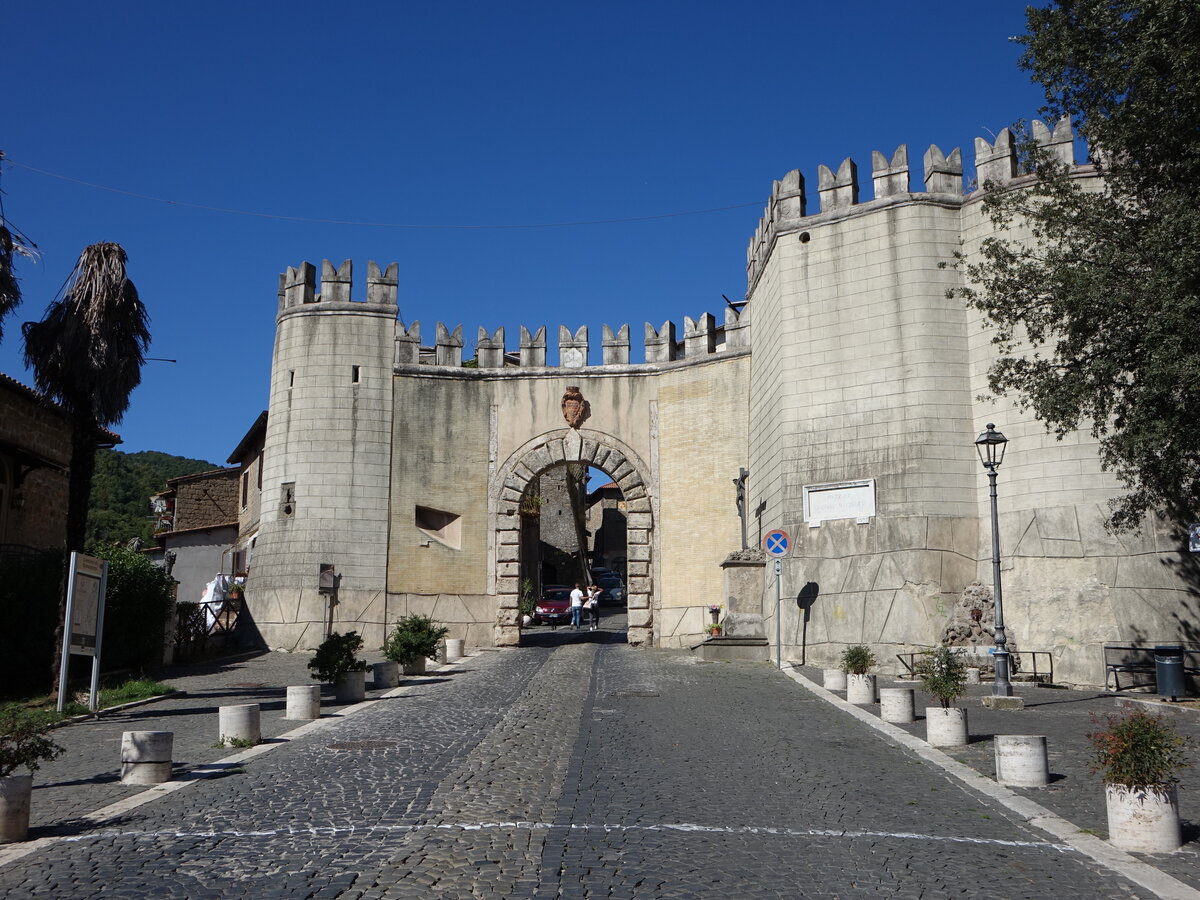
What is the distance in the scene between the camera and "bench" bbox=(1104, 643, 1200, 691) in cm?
1738

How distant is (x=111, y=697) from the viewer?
15.5 meters

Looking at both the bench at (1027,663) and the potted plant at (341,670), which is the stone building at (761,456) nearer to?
the bench at (1027,663)

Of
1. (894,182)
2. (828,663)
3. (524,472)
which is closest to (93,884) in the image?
(828,663)

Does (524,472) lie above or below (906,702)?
above

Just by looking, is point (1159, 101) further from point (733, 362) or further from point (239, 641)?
point (239, 641)

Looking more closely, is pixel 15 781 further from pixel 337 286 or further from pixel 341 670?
pixel 337 286

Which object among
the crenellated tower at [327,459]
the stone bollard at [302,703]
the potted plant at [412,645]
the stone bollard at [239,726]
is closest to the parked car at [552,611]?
the crenellated tower at [327,459]

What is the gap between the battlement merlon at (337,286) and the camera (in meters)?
27.0

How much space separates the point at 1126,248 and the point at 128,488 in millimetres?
61062

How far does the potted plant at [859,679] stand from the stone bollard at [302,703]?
685 cm

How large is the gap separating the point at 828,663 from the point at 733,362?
8510 millimetres

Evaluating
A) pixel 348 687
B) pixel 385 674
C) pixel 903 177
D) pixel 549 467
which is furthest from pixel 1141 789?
pixel 549 467

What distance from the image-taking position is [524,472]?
27.4 metres

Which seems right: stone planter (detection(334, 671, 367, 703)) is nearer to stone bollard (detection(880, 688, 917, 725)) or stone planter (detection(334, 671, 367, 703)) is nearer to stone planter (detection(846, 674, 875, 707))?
stone planter (detection(846, 674, 875, 707))
